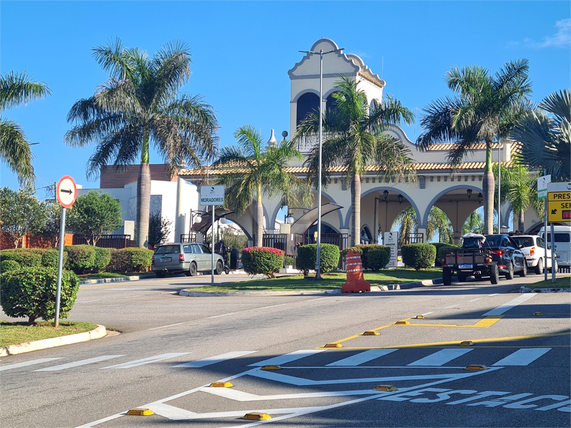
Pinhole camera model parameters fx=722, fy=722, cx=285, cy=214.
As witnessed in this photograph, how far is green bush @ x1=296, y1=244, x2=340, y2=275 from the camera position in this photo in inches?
1198

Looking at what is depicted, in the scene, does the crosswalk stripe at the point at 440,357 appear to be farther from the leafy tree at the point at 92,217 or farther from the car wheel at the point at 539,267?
the leafy tree at the point at 92,217

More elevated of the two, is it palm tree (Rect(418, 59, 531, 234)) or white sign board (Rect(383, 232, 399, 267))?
palm tree (Rect(418, 59, 531, 234))

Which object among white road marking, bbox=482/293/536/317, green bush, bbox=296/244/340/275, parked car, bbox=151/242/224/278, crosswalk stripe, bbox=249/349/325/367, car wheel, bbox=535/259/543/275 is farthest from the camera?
parked car, bbox=151/242/224/278

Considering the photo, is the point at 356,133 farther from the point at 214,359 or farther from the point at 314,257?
the point at 214,359

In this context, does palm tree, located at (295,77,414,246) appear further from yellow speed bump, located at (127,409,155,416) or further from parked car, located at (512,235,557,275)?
yellow speed bump, located at (127,409,155,416)

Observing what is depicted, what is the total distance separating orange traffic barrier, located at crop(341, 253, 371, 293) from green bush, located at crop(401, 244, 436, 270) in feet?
38.7

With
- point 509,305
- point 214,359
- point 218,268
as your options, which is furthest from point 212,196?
point 214,359

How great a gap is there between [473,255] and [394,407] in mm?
21216

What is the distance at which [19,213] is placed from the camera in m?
43.5

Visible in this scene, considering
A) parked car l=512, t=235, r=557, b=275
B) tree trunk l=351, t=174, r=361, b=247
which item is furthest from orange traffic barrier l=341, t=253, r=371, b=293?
tree trunk l=351, t=174, r=361, b=247

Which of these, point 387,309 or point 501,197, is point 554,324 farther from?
point 501,197

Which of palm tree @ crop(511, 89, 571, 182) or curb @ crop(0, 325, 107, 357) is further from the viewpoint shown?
palm tree @ crop(511, 89, 571, 182)

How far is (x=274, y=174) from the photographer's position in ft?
131

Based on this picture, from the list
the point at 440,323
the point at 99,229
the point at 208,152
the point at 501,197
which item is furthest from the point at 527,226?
the point at 440,323
